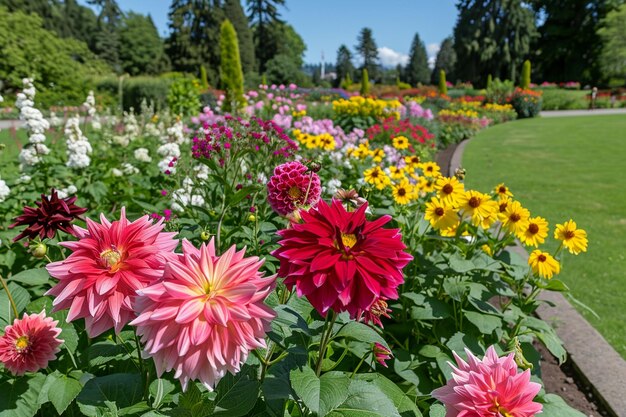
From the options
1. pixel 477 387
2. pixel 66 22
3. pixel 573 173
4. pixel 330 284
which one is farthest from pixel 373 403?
pixel 66 22

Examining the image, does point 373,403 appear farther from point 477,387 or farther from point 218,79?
point 218,79

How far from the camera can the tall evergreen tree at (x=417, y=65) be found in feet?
226

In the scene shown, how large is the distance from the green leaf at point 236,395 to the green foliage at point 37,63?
21.3 meters

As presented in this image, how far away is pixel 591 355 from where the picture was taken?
245 cm

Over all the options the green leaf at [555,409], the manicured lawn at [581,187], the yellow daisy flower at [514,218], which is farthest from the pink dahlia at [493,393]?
the manicured lawn at [581,187]

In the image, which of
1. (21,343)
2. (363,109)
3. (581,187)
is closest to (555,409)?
(21,343)

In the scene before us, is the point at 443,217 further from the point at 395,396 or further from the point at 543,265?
the point at 395,396

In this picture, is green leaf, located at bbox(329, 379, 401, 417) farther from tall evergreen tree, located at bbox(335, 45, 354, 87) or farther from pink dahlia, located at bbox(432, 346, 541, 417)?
tall evergreen tree, located at bbox(335, 45, 354, 87)

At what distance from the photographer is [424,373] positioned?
1.90 m

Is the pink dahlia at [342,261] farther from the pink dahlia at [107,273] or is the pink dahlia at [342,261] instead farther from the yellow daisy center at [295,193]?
the yellow daisy center at [295,193]

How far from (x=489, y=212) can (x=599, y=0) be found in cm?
4789

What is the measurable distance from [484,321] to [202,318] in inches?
56.0

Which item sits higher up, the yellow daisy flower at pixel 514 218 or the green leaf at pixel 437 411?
the yellow daisy flower at pixel 514 218

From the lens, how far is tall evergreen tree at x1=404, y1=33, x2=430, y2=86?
6875cm
